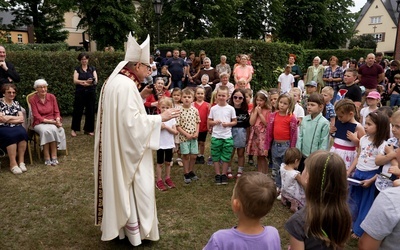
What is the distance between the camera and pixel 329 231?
197 centimetres

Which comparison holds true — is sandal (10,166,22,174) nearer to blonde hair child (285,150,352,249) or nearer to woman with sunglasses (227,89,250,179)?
woman with sunglasses (227,89,250,179)

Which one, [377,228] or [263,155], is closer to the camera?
[377,228]

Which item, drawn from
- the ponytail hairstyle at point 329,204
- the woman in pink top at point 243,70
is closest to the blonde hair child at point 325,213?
the ponytail hairstyle at point 329,204

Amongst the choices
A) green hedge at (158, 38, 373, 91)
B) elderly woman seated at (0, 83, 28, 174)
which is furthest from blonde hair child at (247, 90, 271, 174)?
green hedge at (158, 38, 373, 91)

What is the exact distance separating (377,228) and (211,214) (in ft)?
9.75

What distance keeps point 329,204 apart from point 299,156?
2618 millimetres

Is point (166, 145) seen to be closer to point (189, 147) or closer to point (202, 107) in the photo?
point (189, 147)

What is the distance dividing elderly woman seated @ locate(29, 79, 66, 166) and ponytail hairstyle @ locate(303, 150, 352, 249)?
5.77m

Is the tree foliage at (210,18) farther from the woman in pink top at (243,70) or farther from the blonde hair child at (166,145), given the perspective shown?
the blonde hair child at (166,145)

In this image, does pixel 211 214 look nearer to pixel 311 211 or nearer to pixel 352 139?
pixel 352 139

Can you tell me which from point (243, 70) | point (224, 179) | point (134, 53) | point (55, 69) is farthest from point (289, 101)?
point (55, 69)

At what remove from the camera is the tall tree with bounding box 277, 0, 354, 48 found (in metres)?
31.7

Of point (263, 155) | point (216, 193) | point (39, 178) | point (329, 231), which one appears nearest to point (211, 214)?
point (216, 193)

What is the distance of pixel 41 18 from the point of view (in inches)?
1208
